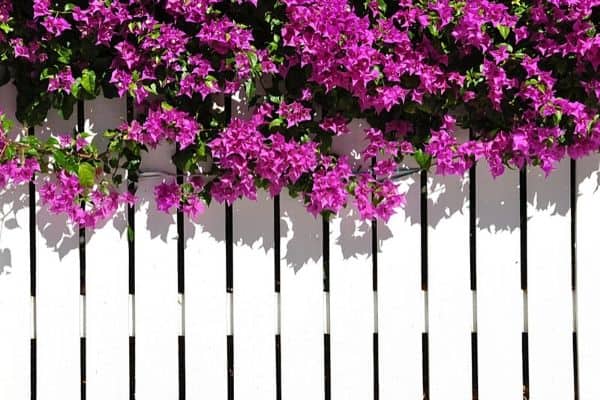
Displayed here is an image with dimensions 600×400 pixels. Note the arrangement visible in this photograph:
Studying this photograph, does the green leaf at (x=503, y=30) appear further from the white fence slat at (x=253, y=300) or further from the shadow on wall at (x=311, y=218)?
the white fence slat at (x=253, y=300)

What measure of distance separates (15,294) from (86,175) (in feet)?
1.59

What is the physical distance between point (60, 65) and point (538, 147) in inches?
56.3

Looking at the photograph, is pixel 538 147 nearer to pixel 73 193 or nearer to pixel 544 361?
pixel 544 361

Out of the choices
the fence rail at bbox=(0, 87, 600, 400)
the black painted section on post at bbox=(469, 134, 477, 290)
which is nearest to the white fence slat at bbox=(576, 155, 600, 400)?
the fence rail at bbox=(0, 87, 600, 400)

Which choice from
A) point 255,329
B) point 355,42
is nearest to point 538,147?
point 355,42

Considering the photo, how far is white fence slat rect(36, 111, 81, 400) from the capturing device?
2.92 m

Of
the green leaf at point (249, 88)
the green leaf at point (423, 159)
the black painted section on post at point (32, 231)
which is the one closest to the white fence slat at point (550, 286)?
the green leaf at point (423, 159)

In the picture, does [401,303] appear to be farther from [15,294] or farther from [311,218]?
[15,294]

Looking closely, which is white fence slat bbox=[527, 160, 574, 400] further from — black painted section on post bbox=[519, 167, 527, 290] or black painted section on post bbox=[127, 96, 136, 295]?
black painted section on post bbox=[127, 96, 136, 295]

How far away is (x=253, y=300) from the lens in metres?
2.94

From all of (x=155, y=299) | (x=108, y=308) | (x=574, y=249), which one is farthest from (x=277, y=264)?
(x=574, y=249)

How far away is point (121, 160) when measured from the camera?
291 cm

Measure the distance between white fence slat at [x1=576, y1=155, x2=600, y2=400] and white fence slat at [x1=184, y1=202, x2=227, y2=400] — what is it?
111 centimetres

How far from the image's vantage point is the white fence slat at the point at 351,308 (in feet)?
9.64
